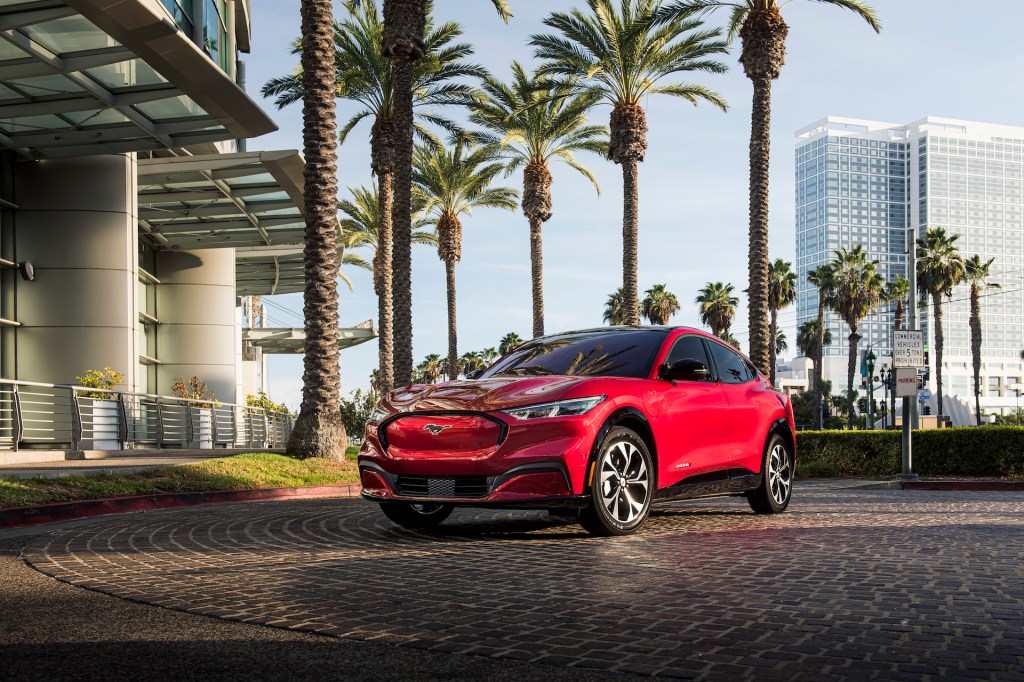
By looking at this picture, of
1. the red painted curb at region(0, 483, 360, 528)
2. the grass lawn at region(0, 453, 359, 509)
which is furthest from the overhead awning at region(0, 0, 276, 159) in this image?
the red painted curb at region(0, 483, 360, 528)

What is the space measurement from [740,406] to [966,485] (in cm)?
1003

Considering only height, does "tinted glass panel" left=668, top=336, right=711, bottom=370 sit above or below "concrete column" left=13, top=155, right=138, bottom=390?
below

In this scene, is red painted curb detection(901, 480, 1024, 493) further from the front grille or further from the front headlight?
the front grille

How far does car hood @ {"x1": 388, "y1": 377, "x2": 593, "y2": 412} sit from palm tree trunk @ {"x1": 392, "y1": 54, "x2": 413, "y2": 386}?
17.0 metres

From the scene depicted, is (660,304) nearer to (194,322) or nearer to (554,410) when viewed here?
(194,322)

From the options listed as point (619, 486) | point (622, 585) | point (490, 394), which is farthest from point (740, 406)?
point (622, 585)

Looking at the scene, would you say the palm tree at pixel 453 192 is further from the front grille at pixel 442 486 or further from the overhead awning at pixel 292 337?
the front grille at pixel 442 486

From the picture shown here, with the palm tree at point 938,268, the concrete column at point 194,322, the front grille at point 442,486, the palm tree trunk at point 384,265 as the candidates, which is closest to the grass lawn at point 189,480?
the front grille at point 442,486

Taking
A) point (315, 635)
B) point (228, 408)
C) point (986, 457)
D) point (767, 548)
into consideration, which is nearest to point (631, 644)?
point (315, 635)

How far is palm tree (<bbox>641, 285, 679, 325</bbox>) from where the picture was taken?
82887mm

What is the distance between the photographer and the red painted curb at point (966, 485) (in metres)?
16.9

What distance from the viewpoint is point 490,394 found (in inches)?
297

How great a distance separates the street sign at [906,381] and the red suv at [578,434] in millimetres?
9860

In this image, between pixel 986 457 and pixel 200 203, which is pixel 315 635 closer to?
pixel 986 457
